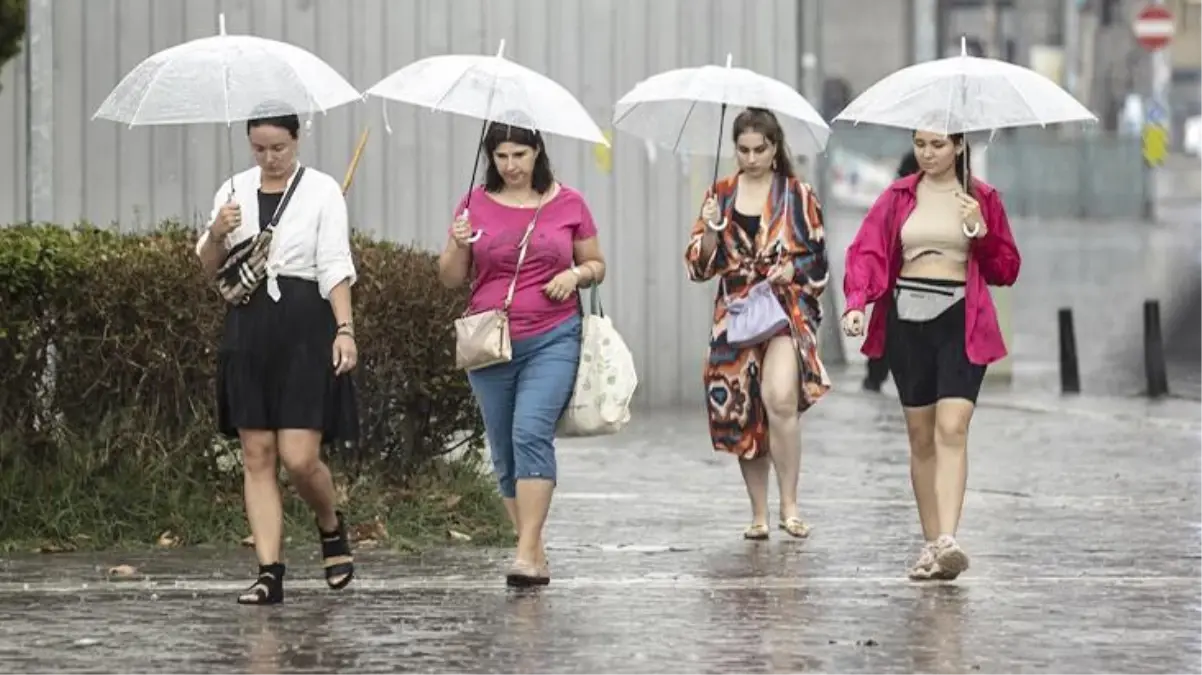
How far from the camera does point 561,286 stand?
9.87m

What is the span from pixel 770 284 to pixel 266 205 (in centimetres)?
280

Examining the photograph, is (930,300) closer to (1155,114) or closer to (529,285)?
(529,285)

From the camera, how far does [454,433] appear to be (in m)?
11.6

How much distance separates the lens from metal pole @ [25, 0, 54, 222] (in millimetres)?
15047

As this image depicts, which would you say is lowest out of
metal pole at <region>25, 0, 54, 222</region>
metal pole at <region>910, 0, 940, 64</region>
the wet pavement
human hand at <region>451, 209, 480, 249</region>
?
the wet pavement

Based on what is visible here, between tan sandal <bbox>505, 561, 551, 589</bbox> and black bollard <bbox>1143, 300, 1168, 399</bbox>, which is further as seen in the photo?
black bollard <bbox>1143, 300, 1168, 399</bbox>

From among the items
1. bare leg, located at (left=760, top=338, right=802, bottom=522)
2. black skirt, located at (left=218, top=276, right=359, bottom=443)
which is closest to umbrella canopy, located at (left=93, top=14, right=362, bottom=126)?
black skirt, located at (left=218, top=276, right=359, bottom=443)

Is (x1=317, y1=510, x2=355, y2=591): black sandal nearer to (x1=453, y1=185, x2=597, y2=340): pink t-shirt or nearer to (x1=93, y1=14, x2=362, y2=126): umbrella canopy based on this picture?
(x1=453, y1=185, x2=597, y2=340): pink t-shirt

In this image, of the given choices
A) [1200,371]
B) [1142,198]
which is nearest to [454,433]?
[1200,371]

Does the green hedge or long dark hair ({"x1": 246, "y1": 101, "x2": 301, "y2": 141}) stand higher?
long dark hair ({"x1": 246, "y1": 101, "x2": 301, "y2": 141})

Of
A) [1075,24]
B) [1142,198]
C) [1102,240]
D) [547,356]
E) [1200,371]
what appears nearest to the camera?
[547,356]

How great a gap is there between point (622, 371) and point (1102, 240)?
37257mm

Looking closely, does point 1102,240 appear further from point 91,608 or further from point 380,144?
point 91,608

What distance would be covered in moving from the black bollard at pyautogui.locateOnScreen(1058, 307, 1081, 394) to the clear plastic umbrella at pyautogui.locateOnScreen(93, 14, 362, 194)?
11612 millimetres
